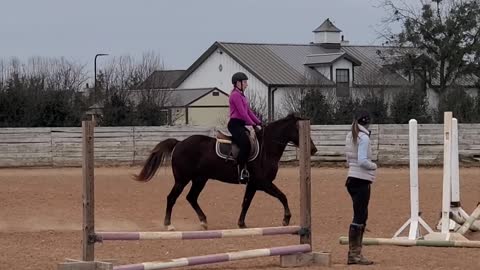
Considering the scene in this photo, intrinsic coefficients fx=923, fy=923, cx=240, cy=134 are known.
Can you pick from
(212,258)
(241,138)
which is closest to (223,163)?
(241,138)

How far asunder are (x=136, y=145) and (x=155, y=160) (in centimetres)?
1234

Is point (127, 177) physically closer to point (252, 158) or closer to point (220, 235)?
point (252, 158)

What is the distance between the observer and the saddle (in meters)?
15.1

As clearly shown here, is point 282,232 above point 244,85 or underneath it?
underneath

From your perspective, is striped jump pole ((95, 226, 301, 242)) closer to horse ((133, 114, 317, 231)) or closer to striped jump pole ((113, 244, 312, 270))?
striped jump pole ((113, 244, 312, 270))

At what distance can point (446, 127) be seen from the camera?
13109 mm

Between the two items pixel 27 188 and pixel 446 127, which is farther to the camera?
pixel 27 188

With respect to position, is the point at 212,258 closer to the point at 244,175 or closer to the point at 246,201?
the point at 244,175

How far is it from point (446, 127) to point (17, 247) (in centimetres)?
620

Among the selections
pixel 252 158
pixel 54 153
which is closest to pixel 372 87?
pixel 54 153

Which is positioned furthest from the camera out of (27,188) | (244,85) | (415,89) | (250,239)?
(415,89)

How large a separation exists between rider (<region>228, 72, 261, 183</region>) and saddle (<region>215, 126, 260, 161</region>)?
0.08 m

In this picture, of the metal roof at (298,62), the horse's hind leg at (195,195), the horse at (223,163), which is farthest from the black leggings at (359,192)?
the metal roof at (298,62)

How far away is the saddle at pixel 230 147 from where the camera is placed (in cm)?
1506
